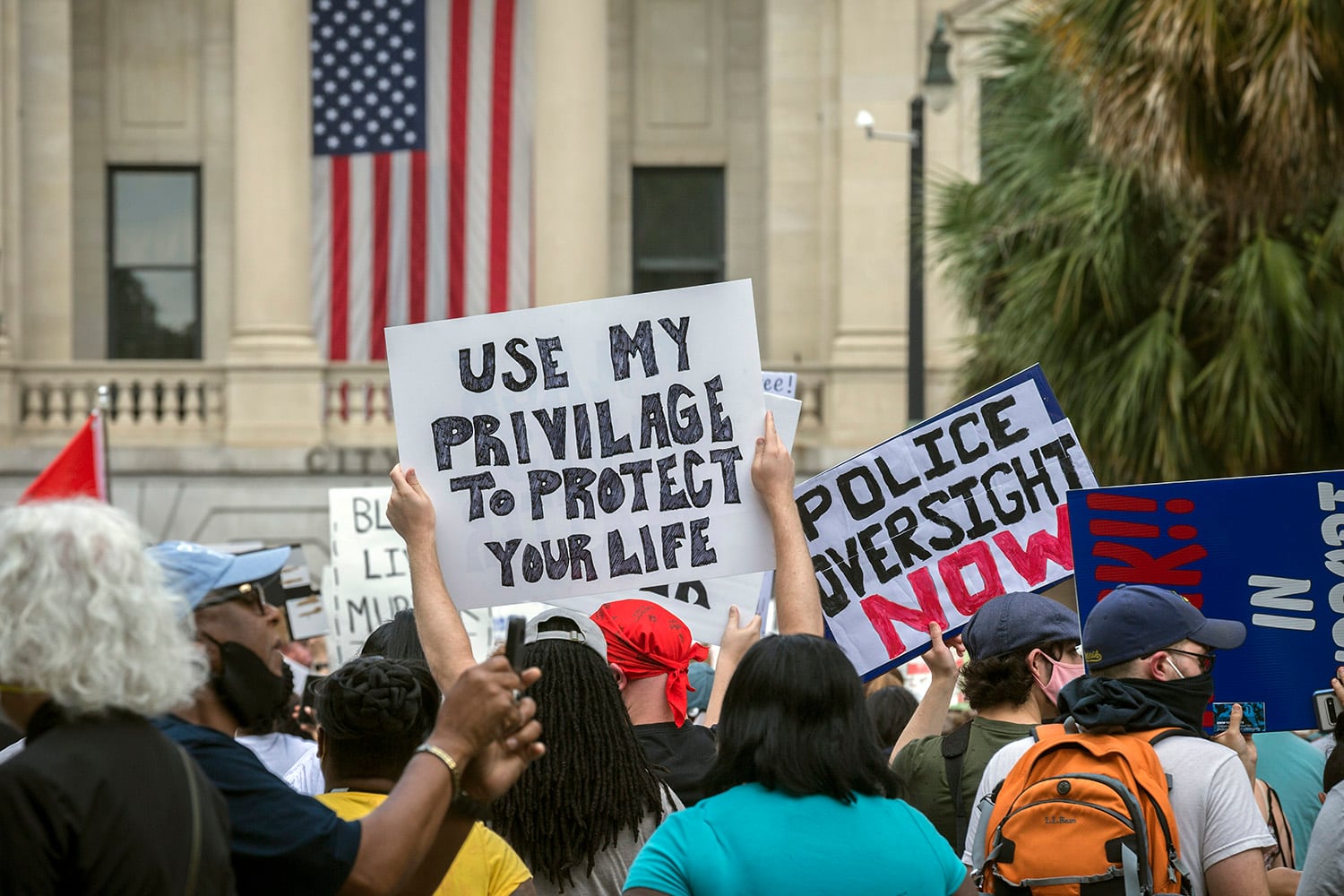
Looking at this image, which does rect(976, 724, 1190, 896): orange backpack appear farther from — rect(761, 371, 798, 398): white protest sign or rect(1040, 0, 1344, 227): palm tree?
rect(1040, 0, 1344, 227): palm tree

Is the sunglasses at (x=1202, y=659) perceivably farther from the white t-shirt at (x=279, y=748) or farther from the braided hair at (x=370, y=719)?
the white t-shirt at (x=279, y=748)

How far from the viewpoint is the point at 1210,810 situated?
11.9 feet

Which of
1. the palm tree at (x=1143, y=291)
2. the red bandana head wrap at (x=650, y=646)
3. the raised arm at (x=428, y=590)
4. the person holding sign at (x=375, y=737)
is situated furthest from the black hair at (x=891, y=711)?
the palm tree at (x=1143, y=291)

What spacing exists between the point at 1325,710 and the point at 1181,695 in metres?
1.03

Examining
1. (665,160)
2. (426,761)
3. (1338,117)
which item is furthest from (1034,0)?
(426,761)

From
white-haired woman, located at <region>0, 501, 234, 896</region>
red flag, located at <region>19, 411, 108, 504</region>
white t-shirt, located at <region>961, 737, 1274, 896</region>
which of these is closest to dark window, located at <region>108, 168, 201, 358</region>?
red flag, located at <region>19, 411, 108, 504</region>

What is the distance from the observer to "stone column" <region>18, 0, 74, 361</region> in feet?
72.3

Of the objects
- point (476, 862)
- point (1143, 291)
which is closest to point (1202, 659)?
point (476, 862)

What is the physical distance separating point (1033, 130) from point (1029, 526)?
1056cm

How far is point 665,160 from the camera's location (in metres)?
23.7

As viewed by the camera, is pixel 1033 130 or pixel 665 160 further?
pixel 665 160

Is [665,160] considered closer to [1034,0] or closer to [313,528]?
[313,528]

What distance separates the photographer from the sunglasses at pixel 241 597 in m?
3.00

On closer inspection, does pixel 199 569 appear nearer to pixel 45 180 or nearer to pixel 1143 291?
pixel 1143 291
